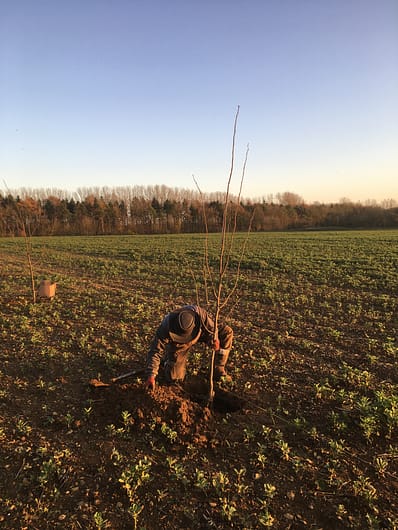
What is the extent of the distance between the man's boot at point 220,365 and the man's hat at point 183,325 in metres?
0.75

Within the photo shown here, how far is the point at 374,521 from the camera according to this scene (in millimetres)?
2881

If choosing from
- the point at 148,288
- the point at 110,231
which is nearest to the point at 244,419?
the point at 148,288

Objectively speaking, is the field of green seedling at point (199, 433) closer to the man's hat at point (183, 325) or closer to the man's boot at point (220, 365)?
the man's boot at point (220, 365)

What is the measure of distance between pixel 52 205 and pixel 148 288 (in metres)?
64.2

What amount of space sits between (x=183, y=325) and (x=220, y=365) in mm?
1299

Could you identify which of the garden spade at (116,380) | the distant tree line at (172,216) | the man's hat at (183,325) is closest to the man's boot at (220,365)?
the man's hat at (183,325)

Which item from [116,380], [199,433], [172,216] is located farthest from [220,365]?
[172,216]

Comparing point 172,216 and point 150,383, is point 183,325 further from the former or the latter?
point 172,216

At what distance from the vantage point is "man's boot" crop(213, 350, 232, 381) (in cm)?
528

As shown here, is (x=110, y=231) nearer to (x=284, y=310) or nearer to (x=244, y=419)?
(x=284, y=310)

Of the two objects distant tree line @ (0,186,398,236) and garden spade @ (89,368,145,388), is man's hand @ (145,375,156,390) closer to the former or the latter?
garden spade @ (89,368,145,388)

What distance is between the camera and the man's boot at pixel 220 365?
17.3 feet

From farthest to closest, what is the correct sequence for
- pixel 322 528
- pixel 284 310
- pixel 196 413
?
pixel 284 310, pixel 196 413, pixel 322 528

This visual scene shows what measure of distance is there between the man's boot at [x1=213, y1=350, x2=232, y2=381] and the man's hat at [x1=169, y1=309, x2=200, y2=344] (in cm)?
75
